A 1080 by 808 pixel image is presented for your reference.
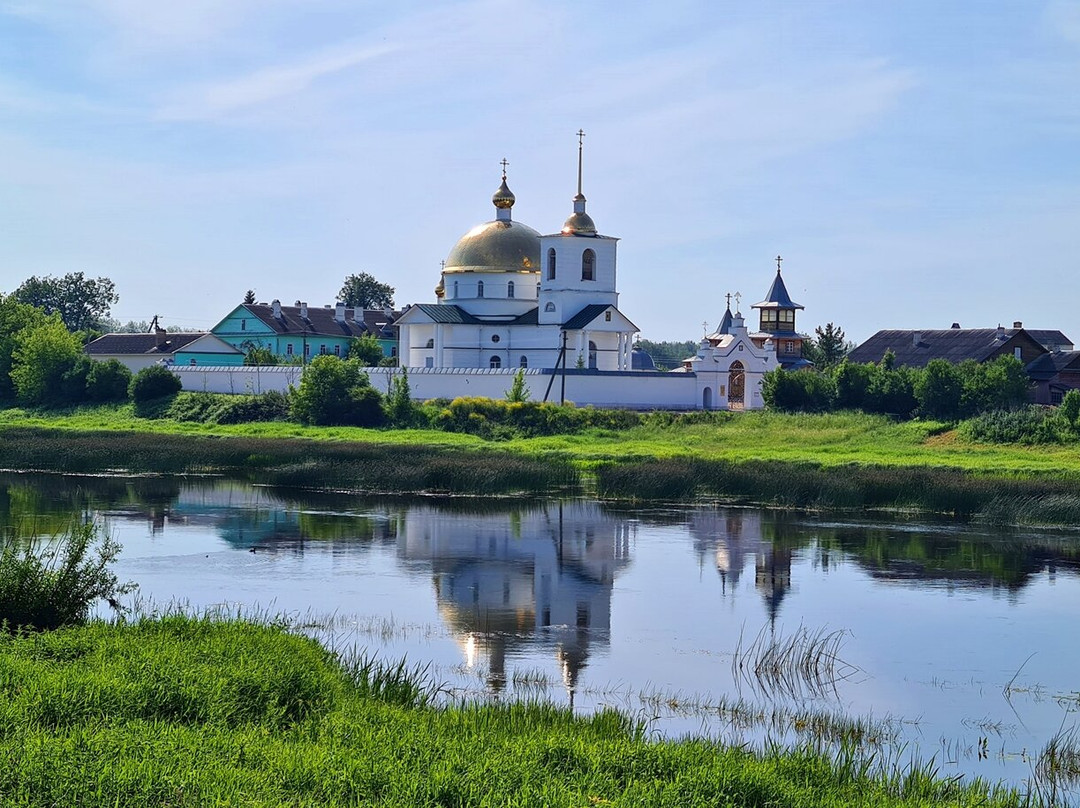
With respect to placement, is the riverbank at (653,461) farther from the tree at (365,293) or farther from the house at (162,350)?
the tree at (365,293)

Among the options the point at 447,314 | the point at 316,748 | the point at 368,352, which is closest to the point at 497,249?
the point at 447,314

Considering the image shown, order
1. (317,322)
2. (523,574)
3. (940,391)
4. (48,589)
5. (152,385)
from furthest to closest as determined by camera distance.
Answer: (317,322)
(152,385)
(940,391)
(523,574)
(48,589)

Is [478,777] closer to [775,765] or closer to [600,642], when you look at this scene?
[775,765]

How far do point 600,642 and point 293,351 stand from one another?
59991 mm

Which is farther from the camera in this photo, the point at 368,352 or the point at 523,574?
the point at 368,352

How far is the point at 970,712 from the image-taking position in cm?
1279

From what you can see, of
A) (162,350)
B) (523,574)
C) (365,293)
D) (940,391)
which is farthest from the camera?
(365,293)

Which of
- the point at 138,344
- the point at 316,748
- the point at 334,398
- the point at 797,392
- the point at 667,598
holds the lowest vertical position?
the point at 667,598

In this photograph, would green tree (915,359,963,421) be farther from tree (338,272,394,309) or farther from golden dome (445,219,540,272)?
tree (338,272,394,309)

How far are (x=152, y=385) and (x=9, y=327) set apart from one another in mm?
12407

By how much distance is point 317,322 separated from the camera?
76.4 meters

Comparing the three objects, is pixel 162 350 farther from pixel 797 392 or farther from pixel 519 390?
pixel 797 392

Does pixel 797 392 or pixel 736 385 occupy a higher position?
pixel 736 385

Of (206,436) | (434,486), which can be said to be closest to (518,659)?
(434,486)
